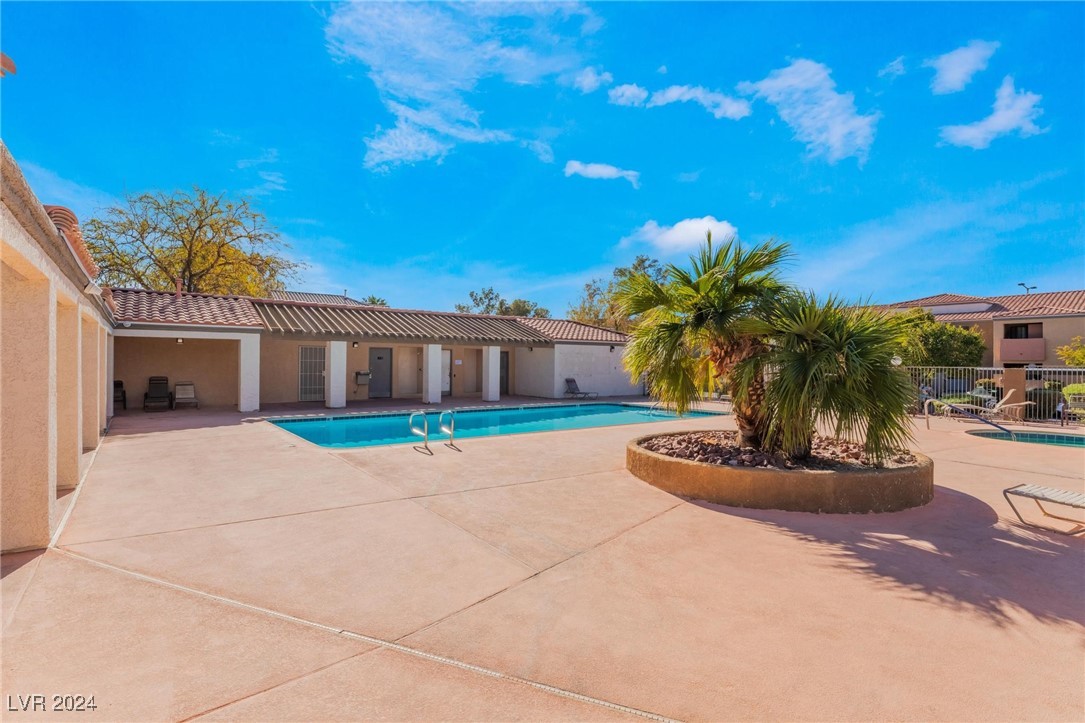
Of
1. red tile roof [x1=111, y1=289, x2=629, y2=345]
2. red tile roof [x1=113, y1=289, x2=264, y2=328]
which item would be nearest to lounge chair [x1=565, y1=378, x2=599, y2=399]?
red tile roof [x1=111, y1=289, x2=629, y2=345]

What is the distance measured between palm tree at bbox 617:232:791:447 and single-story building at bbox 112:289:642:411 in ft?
46.4

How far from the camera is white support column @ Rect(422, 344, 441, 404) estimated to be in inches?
842

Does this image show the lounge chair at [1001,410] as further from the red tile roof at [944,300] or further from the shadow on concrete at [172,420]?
the red tile roof at [944,300]

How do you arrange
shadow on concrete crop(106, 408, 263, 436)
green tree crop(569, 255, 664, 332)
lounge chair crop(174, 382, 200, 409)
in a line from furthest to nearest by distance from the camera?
green tree crop(569, 255, 664, 332) < lounge chair crop(174, 382, 200, 409) < shadow on concrete crop(106, 408, 263, 436)

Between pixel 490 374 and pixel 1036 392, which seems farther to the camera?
pixel 490 374

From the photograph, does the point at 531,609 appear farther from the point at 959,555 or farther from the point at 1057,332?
the point at 1057,332

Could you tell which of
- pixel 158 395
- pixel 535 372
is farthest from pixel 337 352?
pixel 535 372

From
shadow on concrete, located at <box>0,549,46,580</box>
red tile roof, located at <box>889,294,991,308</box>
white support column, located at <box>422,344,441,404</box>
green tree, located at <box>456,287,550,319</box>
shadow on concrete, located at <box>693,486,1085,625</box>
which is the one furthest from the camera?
green tree, located at <box>456,287,550,319</box>

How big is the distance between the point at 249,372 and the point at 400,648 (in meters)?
16.7

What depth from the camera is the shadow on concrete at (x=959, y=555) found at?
163 inches

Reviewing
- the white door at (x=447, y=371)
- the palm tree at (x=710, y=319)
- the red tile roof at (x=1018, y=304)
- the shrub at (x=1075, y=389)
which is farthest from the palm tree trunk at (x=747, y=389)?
the red tile roof at (x=1018, y=304)

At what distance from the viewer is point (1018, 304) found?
36.8 metres

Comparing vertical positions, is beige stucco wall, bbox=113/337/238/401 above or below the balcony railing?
below

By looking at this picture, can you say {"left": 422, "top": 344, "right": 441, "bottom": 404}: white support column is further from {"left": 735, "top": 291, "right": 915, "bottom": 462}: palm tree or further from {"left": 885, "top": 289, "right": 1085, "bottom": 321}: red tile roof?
{"left": 885, "top": 289, "right": 1085, "bottom": 321}: red tile roof
